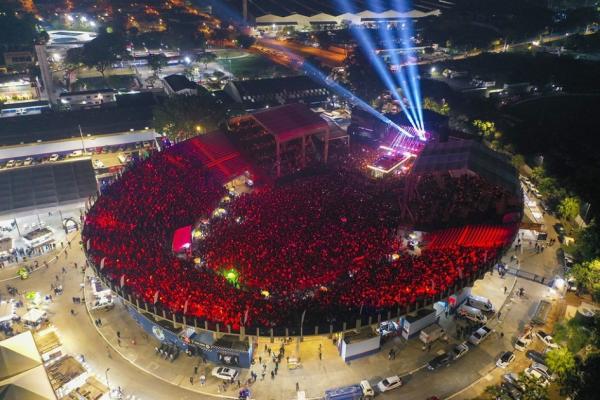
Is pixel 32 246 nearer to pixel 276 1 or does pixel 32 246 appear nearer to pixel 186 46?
pixel 186 46

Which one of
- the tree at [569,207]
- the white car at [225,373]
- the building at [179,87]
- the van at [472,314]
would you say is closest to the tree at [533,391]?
the van at [472,314]

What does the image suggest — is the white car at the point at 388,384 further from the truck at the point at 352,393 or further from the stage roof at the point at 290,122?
the stage roof at the point at 290,122

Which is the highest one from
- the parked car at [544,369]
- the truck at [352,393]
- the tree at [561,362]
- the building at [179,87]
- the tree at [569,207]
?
the building at [179,87]

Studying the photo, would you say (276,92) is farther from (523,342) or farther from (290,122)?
(523,342)

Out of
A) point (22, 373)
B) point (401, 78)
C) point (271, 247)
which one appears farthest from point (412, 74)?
point (22, 373)

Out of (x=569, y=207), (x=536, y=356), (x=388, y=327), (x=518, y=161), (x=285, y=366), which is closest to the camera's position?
(x=285, y=366)

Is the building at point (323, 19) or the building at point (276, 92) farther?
the building at point (323, 19)

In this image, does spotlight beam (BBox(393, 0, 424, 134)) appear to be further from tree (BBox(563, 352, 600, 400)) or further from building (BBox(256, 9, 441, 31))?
tree (BBox(563, 352, 600, 400))
